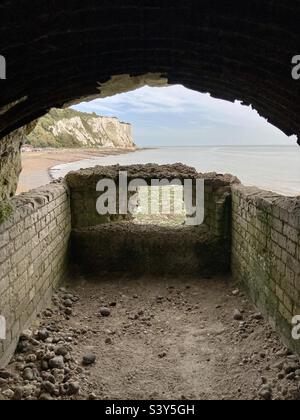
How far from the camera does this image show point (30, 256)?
225 inches

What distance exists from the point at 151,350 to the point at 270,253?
2197 mm

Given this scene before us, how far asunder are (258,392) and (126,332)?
7.86ft

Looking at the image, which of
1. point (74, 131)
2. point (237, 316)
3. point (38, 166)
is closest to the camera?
point (237, 316)

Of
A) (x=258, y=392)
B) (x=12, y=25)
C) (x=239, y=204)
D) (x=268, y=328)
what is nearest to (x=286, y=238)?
(x=268, y=328)

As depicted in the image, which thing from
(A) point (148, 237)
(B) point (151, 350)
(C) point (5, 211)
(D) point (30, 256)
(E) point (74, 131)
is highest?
(E) point (74, 131)

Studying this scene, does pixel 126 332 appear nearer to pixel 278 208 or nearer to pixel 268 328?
pixel 268 328

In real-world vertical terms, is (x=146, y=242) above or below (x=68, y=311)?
above

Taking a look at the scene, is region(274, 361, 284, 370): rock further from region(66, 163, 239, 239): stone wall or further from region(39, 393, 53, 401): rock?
region(66, 163, 239, 239): stone wall

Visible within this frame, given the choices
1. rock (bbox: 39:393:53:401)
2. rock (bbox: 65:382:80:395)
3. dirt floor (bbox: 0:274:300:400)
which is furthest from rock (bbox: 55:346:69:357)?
rock (bbox: 39:393:53:401)

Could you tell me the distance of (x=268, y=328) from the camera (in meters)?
5.74

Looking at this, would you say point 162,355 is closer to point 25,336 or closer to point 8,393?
point 25,336

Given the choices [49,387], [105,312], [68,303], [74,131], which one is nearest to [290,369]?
[49,387]

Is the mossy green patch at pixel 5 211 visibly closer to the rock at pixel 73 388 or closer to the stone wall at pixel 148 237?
the rock at pixel 73 388

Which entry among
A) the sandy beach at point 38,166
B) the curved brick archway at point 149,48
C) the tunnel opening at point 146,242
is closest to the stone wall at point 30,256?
the tunnel opening at point 146,242
